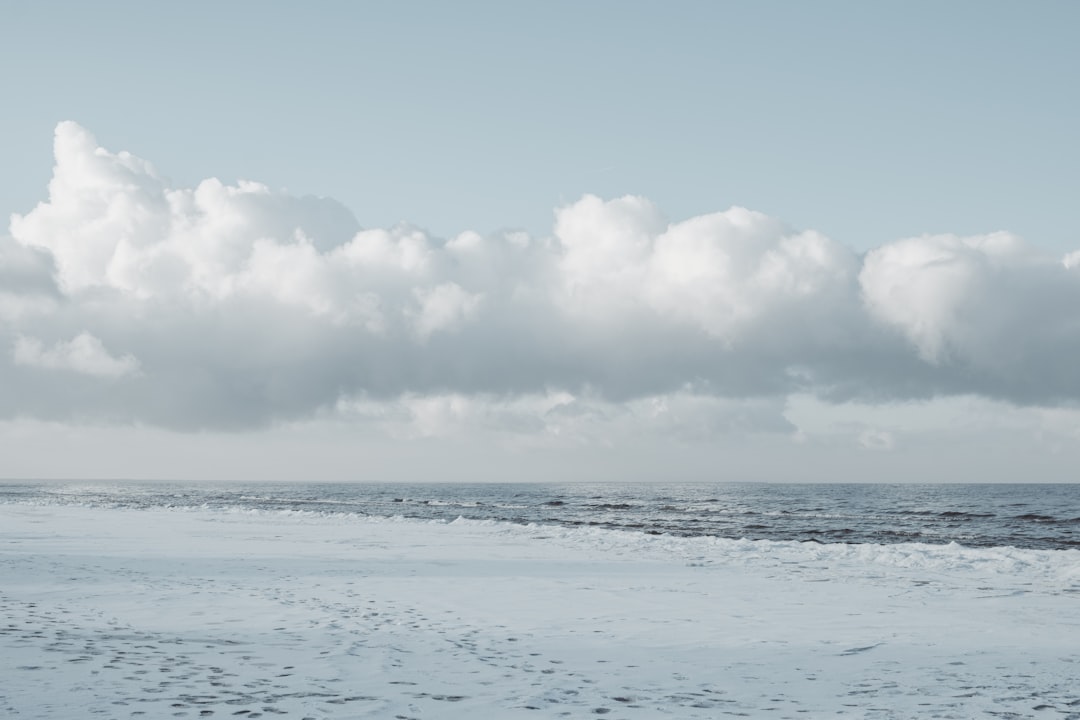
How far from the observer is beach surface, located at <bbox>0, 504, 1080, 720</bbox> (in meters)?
8.76

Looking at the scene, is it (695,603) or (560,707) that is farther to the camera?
(695,603)

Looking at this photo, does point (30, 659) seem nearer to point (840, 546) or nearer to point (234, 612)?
point (234, 612)

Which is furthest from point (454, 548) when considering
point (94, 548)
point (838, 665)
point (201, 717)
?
point (201, 717)

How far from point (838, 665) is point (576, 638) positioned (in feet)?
13.2

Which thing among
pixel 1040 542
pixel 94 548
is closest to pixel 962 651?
pixel 94 548

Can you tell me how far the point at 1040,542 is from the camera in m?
39.6

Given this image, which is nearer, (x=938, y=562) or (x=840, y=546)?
(x=938, y=562)

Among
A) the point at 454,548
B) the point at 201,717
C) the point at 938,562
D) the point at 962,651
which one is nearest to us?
the point at 201,717

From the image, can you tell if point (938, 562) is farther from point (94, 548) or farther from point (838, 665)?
point (94, 548)

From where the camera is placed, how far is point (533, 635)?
12930 millimetres

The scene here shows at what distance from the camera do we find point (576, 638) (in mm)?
12742

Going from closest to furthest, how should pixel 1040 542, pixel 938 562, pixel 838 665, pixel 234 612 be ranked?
pixel 838 665
pixel 234 612
pixel 938 562
pixel 1040 542

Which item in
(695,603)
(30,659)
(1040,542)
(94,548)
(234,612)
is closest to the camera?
(30,659)

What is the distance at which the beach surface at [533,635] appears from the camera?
8758 millimetres
